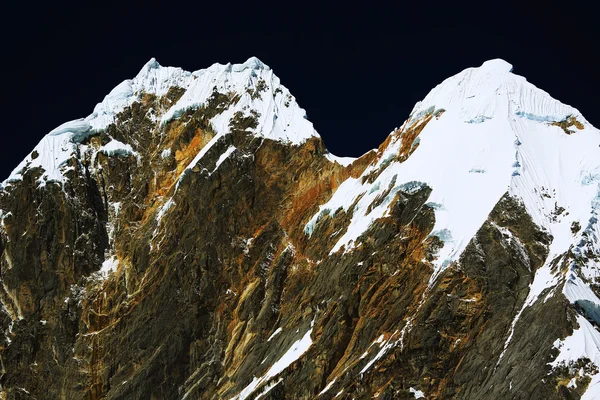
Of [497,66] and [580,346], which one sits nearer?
[580,346]

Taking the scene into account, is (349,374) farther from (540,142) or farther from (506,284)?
(540,142)

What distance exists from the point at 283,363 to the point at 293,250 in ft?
62.5

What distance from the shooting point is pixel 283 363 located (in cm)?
13375

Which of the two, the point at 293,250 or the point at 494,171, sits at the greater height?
the point at 293,250

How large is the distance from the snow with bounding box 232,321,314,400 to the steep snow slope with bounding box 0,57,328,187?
3214 cm

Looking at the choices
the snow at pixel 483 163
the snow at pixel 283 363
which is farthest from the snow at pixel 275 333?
the snow at pixel 483 163

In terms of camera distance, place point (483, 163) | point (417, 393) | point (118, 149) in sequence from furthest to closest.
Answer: point (118, 149) < point (483, 163) < point (417, 393)

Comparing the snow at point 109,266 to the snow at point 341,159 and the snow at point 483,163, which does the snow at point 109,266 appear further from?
the snow at point 341,159

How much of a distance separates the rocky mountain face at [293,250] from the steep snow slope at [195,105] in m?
0.28

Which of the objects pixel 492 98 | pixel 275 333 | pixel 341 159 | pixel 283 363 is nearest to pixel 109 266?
pixel 275 333

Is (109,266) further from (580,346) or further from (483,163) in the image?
(580,346)

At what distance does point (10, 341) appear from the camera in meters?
156

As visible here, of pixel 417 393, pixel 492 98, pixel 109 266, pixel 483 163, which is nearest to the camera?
pixel 417 393

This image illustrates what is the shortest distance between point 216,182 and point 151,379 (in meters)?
24.8
